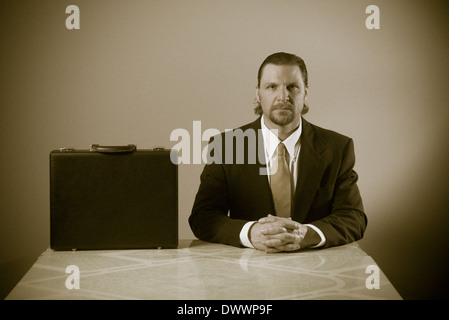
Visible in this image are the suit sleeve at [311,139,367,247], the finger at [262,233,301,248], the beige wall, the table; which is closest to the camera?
the table

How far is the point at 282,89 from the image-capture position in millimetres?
2127

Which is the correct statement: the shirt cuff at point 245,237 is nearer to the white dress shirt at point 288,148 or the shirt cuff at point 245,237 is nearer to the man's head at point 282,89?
the white dress shirt at point 288,148

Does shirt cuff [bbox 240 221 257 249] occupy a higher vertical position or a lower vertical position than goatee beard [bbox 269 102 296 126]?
lower

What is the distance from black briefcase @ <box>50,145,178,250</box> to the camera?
1721 millimetres

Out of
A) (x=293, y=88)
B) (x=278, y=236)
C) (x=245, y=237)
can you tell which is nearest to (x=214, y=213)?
(x=245, y=237)

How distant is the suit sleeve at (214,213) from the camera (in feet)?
6.08

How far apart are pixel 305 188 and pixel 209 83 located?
1246 mm

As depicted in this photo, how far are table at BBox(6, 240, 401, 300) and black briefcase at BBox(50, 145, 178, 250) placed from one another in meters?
0.05

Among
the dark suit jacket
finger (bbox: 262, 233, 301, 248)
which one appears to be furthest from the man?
finger (bbox: 262, 233, 301, 248)

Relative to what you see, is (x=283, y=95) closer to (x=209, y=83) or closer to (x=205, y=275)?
(x=205, y=275)

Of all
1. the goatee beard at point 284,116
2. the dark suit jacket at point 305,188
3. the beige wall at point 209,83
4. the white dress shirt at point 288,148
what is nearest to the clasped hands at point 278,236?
the dark suit jacket at point 305,188

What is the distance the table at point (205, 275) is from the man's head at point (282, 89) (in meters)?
0.59

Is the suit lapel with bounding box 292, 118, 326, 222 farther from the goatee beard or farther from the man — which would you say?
the goatee beard

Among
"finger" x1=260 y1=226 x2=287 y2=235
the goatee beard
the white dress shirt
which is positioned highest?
the goatee beard
